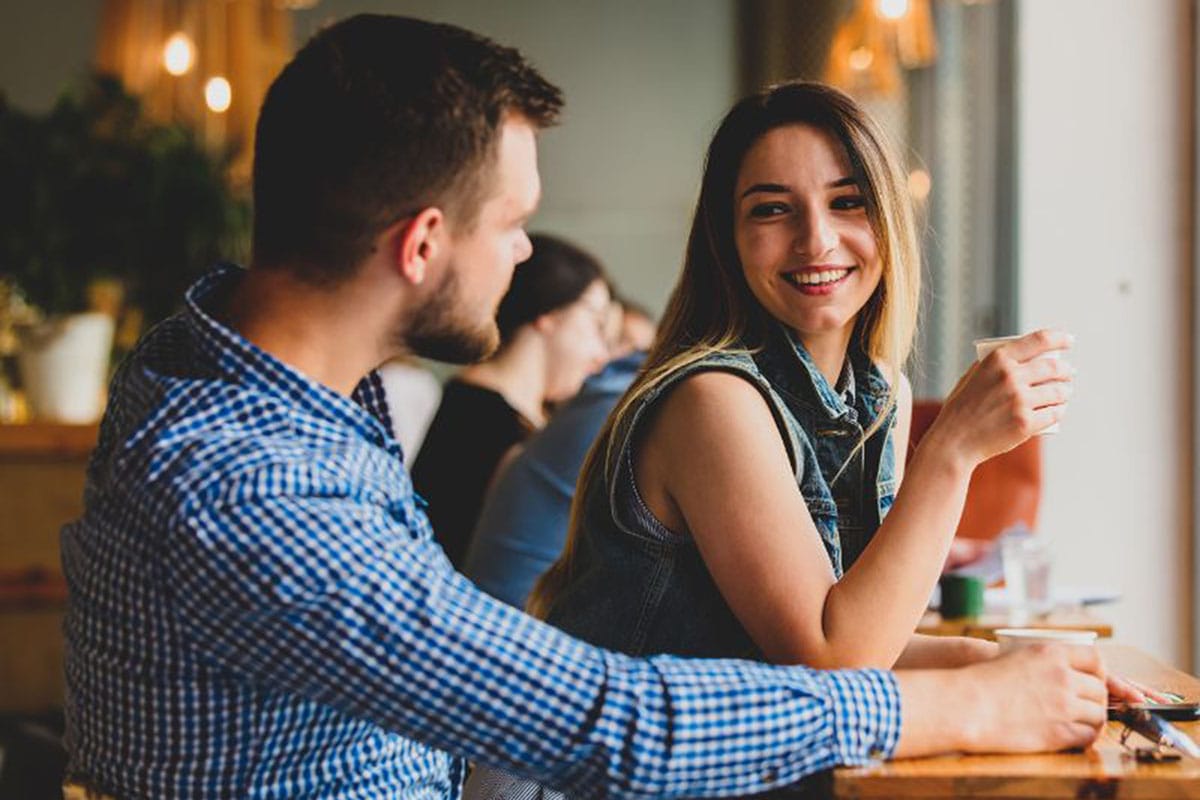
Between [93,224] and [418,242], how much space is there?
354 centimetres

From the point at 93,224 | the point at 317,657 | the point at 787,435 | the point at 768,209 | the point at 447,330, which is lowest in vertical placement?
the point at 317,657

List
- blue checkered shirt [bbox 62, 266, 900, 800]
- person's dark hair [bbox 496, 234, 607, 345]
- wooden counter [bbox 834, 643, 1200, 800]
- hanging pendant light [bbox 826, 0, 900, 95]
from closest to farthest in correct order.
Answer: blue checkered shirt [bbox 62, 266, 900, 800] < wooden counter [bbox 834, 643, 1200, 800] < person's dark hair [bbox 496, 234, 607, 345] < hanging pendant light [bbox 826, 0, 900, 95]

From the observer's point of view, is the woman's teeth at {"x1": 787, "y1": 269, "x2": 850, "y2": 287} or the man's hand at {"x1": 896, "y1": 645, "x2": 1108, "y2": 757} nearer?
the man's hand at {"x1": 896, "y1": 645, "x2": 1108, "y2": 757}

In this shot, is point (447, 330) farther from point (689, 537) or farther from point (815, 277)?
point (815, 277)

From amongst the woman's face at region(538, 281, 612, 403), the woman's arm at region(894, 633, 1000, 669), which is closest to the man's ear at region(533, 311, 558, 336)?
the woman's face at region(538, 281, 612, 403)

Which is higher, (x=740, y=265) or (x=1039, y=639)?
(x=740, y=265)

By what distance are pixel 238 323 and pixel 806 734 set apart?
563 millimetres

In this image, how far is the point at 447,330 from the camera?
131 centimetres

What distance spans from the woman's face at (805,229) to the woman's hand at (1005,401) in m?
0.25

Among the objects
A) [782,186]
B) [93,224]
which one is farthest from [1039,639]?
[93,224]

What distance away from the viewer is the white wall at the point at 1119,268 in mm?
3338

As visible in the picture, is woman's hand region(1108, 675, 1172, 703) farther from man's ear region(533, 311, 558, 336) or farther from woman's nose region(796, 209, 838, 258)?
man's ear region(533, 311, 558, 336)

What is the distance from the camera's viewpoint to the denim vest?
1.57 m

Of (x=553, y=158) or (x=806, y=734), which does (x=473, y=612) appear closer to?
(x=806, y=734)
